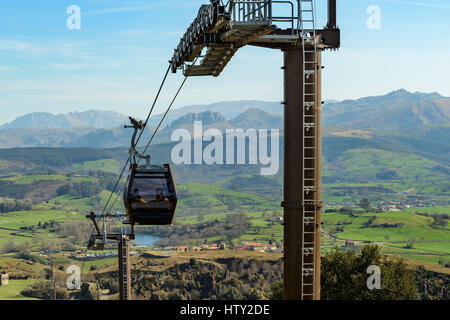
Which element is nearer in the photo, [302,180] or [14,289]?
[302,180]

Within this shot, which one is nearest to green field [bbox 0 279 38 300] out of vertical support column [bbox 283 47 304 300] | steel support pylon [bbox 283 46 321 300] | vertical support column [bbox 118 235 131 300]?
vertical support column [bbox 118 235 131 300]

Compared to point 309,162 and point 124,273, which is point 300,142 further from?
point 124,273

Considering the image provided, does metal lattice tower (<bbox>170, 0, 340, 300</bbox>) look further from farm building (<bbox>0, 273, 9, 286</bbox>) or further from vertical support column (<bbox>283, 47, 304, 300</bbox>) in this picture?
farm building (<bbox>0, 273, 9, 286</bbox>)

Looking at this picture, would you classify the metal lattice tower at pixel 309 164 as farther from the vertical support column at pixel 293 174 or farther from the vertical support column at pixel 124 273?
the vertical support column at pixel 124 273

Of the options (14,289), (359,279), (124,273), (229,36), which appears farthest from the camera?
(14,289)

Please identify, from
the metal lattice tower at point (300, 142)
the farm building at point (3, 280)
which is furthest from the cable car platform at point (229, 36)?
the farm building at point (3, 280)

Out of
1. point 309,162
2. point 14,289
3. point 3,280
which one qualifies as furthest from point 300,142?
point 3,280

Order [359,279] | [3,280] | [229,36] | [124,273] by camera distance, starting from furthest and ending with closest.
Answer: [3,280]
[359,279]
[124,273]
[229,36]
